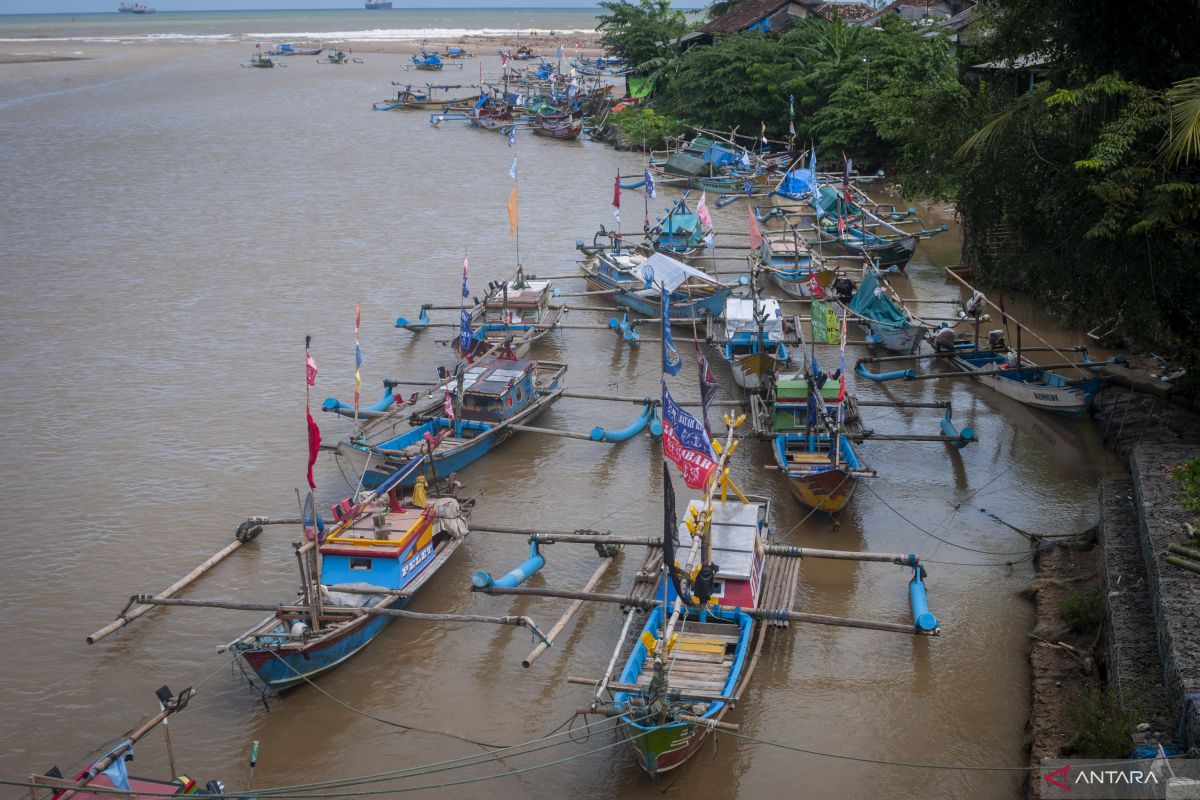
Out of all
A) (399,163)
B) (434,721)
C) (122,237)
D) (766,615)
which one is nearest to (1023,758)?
(766,615)

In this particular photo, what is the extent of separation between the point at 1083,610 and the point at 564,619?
682cm

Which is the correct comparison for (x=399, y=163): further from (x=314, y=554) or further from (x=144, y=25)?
(x=144, y=25)

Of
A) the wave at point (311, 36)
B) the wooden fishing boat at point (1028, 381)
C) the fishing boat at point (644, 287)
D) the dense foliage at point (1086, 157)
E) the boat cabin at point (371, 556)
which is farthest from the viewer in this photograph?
the wave at point (311, 36)

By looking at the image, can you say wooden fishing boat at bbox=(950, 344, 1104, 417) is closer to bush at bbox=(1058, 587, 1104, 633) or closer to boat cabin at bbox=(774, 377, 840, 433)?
boat cabin at bbox=(774, 377, 840, 433)

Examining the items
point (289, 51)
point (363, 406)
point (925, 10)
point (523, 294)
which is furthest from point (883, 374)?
point (289, 51)

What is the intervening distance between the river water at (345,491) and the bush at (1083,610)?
733mm

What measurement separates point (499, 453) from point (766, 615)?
837 cm

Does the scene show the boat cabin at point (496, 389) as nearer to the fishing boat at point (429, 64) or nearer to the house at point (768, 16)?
the house at point (768, 16)

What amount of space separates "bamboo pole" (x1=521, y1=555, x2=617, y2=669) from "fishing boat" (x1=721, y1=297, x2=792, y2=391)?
6.70 metres

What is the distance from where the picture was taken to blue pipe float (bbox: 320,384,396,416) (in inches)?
820

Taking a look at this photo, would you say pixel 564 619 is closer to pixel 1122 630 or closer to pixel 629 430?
pixel 1122 630

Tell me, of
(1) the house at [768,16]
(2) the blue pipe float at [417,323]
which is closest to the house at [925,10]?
(1) the house at [768,16]

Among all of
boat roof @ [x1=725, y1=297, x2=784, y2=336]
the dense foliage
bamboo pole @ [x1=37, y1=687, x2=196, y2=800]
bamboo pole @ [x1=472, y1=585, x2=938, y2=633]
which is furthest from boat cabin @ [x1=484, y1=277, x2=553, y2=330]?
bamboo pole @ [x1=37, y1=687, x2=196, y2=800]

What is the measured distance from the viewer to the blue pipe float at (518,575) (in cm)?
1461
